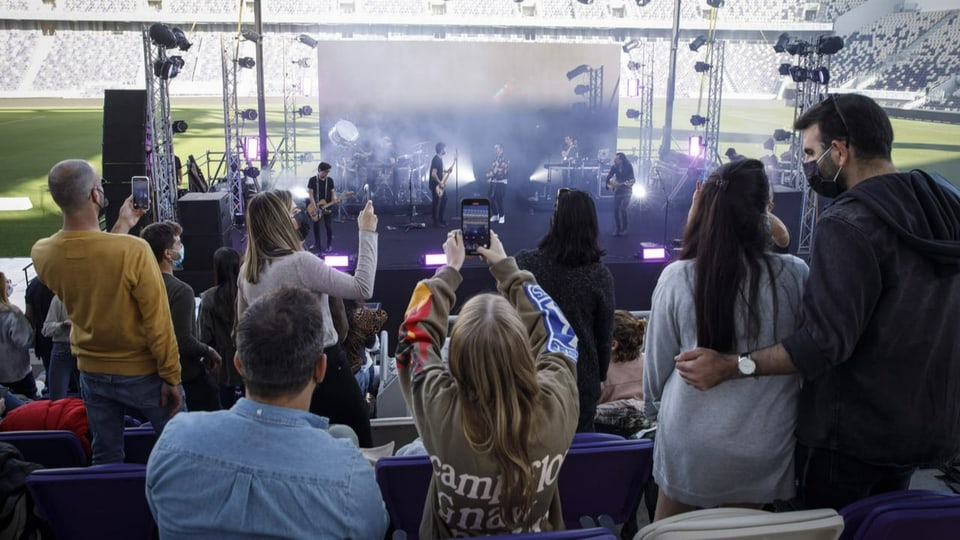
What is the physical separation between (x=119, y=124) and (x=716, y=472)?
915cm

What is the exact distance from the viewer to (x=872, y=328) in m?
1.58

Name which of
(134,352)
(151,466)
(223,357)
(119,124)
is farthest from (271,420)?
(119,124)

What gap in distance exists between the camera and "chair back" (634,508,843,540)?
1.32m

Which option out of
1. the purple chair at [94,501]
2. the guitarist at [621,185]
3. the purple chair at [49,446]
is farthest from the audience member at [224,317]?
the guitarist at [621,185]

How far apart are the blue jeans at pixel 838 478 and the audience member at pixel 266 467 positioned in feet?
3.52

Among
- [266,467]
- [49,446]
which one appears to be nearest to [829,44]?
[49,446]

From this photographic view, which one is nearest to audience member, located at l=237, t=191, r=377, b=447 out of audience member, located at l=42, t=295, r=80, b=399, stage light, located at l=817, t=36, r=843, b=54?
audience member, located at l=42, t=295, r=80, b=399

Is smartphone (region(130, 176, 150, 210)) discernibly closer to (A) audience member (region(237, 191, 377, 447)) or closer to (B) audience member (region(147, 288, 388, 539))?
(A) audience member (region(237, 191, 377, 447))

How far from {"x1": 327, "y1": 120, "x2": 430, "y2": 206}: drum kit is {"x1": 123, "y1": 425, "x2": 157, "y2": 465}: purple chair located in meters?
11.0

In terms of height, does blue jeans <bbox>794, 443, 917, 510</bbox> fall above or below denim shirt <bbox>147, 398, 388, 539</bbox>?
below

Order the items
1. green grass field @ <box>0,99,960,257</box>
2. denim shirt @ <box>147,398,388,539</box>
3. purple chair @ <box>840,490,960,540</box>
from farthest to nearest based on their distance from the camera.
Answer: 1. green grass field @ <box>0,99,960,257</box>
2. purple chair @ <box>840,490,960,540</box>
3. denim shirt @ <box>147,398,388,539</box>

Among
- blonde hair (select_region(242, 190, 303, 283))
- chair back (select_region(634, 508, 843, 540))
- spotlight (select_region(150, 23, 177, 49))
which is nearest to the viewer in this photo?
chair back (select_region(634, 508, 843, 540))

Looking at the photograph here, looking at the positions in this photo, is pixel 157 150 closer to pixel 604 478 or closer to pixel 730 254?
pixel 604 478

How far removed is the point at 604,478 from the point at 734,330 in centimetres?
67
